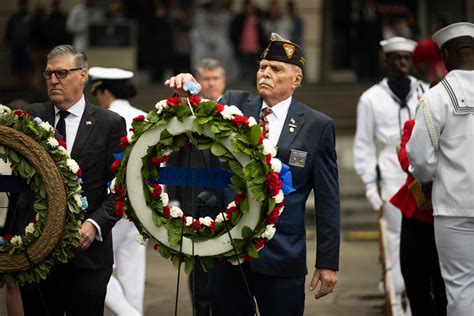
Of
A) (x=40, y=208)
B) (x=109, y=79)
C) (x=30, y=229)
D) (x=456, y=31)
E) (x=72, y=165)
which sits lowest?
(x=30, y=229)

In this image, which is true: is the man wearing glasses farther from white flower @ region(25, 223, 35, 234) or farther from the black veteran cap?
the black veteran cap

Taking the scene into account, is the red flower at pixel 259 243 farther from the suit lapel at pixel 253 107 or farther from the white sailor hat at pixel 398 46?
the white sailor hat at pixel 398 46

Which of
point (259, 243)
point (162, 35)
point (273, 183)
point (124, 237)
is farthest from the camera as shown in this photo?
point (162, 35)

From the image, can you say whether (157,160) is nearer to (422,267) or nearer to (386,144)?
(422,267)

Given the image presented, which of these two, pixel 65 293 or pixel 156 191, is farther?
pixel 65 293

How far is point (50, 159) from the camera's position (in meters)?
6.38

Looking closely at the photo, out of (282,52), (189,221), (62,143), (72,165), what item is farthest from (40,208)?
(282,52)

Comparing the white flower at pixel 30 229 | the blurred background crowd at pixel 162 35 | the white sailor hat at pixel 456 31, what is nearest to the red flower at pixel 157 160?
the white flower at pixel 30 229

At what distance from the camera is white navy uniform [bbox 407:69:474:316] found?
7016 millimetres

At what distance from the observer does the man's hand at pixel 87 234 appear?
662cm

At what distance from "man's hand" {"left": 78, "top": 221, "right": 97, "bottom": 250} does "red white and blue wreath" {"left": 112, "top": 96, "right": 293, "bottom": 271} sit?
554 mm

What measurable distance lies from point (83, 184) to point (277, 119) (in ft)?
3.80

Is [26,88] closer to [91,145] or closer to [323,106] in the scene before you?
[323,106]

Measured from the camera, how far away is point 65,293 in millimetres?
6770
